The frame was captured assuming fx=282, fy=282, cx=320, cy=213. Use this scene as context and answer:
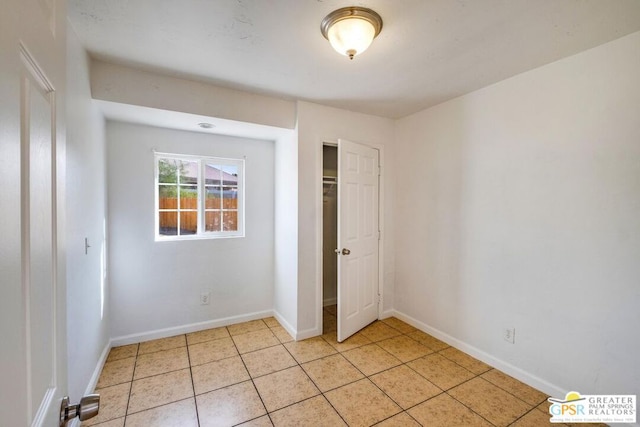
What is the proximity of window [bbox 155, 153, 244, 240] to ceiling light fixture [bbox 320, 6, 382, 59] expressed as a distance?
6.54 ft

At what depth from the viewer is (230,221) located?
3.33 m

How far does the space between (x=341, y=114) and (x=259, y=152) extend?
1.06m

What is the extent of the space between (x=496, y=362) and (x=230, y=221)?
2.98 metres

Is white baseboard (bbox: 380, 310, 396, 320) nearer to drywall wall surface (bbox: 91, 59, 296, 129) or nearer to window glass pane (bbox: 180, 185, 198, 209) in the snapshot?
drywall wall surface (bbox: 91, 59, 296, 129)

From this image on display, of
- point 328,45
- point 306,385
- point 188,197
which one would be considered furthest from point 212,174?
point 306,385

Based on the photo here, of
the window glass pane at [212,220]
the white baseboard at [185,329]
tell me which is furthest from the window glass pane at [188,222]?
the white baseboard at [185,329]

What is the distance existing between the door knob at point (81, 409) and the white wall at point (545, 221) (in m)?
2.67

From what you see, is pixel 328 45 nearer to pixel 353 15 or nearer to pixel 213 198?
pixel 353 15

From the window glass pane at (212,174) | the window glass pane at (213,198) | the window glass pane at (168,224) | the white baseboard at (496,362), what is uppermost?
the window glass pane at (212,174)

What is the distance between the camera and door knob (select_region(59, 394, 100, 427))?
678 millimetres

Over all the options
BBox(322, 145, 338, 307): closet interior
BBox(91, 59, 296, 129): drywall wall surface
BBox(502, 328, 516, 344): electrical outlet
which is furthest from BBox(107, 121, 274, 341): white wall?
BBox(502, 328, 516, 344): electrical outlet

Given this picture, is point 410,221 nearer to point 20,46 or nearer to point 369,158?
point 369,158
